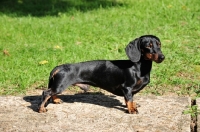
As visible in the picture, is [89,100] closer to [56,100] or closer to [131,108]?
[56,100]

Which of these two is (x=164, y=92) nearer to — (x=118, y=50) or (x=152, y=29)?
(x=118, y=50)

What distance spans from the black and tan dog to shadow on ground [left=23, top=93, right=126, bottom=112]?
8.4 inches

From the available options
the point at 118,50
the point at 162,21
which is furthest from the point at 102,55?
the point at 162,21

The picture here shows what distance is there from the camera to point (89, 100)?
531 cm

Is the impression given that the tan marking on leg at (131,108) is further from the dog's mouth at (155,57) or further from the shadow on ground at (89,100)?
the dog's mouth at (155,57)

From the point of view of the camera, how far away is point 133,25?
8.52m

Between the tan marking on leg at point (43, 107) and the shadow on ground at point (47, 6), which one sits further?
the shadow on ground at point (47, 6)

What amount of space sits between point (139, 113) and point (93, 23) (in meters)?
4.18

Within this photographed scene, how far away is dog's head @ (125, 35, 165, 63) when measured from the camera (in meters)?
4.64

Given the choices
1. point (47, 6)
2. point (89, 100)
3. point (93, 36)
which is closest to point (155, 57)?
point (89, 100)

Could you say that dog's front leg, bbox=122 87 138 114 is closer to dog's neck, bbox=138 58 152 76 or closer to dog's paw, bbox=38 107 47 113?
dog's neck, bbox=138 58 152 76

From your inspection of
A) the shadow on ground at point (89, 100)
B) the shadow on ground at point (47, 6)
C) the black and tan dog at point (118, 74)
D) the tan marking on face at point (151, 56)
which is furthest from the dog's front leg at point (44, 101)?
the shadow on ground at point (47, 6)

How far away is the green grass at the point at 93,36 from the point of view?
624 centimetres

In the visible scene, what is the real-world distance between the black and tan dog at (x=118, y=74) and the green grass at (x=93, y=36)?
38.8 inches
